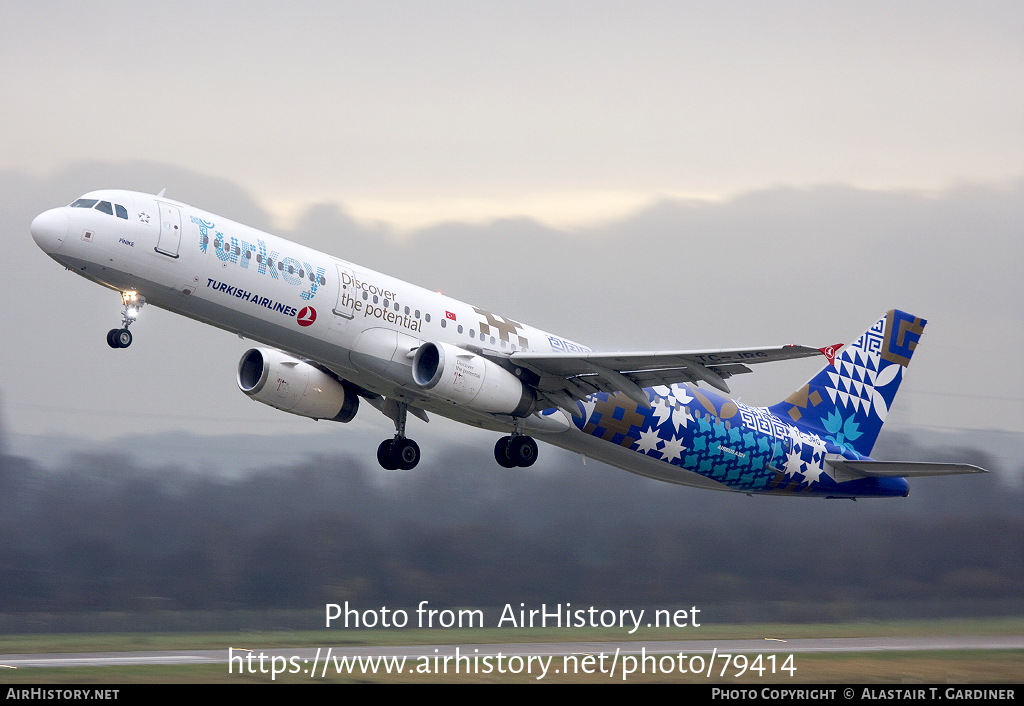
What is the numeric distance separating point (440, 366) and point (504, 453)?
→ 155 inches

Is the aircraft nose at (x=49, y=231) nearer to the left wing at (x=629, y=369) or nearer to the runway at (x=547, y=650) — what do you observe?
the left wing at (x=629, y=369)

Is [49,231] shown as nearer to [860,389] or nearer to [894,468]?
[894,468]

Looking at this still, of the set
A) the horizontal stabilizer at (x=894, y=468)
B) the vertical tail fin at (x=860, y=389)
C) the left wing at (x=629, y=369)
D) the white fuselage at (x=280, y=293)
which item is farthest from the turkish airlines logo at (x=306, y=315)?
the horizontal stabilizer at (x=894, y=468)

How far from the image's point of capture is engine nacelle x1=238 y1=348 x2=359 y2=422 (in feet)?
92.6

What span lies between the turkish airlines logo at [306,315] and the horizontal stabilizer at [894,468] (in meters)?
16.1

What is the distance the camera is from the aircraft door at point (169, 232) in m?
23.6

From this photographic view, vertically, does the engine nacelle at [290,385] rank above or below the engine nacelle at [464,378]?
above

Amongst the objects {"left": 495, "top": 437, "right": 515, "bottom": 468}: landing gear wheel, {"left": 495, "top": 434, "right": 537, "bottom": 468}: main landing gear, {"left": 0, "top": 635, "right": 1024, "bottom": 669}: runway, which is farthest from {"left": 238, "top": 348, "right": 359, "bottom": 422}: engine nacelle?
{"left": 0, "top": 635, "right": 1024, "bottom": 669}: runway

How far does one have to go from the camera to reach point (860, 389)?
3556cm

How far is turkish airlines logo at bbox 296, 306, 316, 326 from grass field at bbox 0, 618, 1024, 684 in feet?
24.6

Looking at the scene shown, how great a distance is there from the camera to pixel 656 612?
34.8 metres

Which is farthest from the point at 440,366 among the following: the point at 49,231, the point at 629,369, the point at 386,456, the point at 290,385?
the point at 49,231
